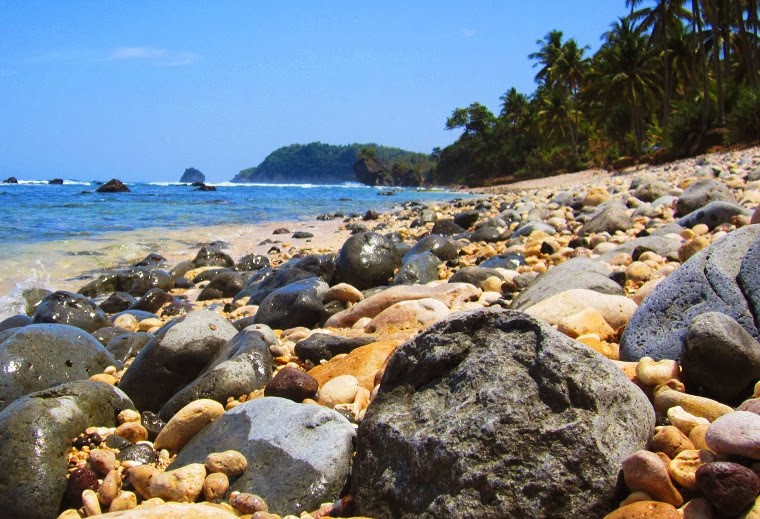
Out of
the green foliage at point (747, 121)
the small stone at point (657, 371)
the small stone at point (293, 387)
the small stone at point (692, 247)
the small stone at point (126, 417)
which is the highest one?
the green foliage at point (747, 121)

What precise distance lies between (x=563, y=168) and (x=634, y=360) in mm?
52868

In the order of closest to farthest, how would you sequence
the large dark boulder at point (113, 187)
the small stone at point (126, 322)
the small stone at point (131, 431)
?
the small stone at point (131, 431)
the small stone at point (126, 322)
the large dark boulder at point (113, 187)

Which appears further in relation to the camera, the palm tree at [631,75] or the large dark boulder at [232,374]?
the palm tree at [631,75]

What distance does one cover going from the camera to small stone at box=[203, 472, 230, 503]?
8.24ft

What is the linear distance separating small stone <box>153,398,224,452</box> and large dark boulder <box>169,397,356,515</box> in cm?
9

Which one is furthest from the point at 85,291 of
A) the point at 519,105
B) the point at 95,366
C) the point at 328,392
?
the point at 519,105

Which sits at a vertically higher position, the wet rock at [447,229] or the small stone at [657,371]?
the small stone at [657,371]

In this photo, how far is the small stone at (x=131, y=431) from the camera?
10.7 ft

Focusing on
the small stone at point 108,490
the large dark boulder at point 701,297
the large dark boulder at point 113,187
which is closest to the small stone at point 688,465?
the large dark boulder at point 701,297

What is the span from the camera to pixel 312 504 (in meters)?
2.46

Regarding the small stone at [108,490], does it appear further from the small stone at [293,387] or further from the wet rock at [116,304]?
the wet rock at [116,304]

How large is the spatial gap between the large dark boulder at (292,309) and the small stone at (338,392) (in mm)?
2412

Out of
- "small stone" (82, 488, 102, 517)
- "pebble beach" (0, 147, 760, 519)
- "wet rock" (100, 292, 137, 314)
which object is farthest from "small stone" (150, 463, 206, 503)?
"wet rock" (100, 292, 137, 314)

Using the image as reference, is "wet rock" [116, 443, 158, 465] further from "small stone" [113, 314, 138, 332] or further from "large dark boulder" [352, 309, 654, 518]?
"small stone" [113, 314, 138, 332]
